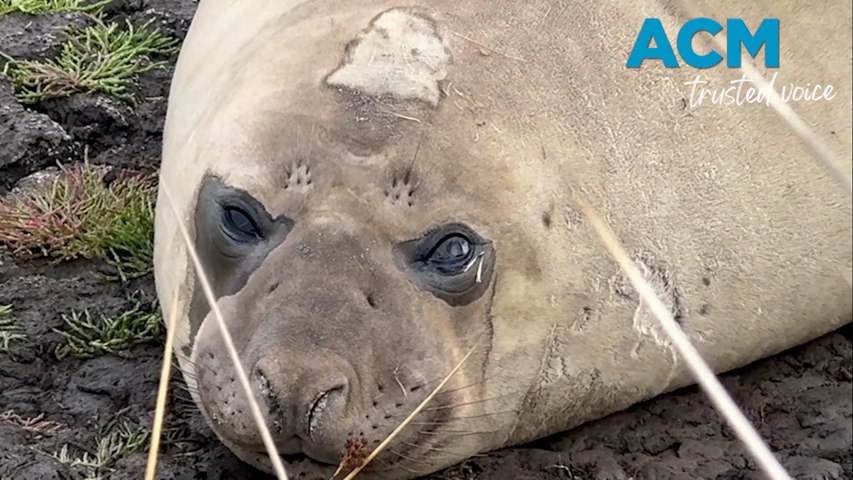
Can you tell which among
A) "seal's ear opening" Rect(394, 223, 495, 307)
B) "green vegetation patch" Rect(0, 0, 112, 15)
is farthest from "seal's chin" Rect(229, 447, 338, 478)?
"green vegetation patch" Rect(0, 0, 112, 15)

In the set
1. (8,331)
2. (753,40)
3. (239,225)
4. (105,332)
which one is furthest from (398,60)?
(8,331)

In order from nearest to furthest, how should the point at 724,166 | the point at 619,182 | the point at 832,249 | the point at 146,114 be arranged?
the point at 619,182
the point at 724,166
the point at 832,249
the point at 146,114

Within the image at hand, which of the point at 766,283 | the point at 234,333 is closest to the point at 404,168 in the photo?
the point at 234,333

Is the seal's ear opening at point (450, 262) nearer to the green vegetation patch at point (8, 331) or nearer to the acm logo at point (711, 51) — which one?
the acm logo at point (711, 51)

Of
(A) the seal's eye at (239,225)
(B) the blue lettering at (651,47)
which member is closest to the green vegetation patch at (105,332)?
(A) the seal's eye at (239,225)

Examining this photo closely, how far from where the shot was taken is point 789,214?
3.74m

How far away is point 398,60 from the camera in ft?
10.3

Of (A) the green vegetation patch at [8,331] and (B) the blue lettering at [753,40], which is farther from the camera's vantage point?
(A) the green vegetation patch at [8,331]

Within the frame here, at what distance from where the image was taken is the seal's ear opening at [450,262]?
2.99 metres

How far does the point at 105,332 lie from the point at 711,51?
1917 mm

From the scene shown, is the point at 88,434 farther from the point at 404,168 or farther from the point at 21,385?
the point at 404,168

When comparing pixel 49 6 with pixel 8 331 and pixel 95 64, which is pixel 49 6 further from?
pixel 8 331

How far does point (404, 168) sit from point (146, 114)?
86.1 inches

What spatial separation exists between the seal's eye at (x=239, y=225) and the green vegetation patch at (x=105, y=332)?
38.6 inches
